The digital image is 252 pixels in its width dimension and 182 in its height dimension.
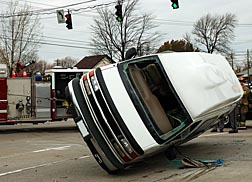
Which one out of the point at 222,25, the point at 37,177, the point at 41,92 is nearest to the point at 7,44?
the point at 41,92

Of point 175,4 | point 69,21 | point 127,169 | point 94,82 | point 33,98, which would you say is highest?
point 175,4

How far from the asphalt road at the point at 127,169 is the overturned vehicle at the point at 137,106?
0.61m

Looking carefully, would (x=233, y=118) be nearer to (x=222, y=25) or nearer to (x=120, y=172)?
(x=120, y=172)

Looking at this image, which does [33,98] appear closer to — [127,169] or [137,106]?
[127,169]

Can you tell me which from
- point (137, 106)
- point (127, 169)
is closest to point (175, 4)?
point (127, 169)

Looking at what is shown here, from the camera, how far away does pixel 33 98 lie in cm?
2027

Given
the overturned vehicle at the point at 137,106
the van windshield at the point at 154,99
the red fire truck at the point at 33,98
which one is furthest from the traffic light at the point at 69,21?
the overturned vehicle at the point at 137,106

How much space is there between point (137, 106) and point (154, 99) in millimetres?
1022

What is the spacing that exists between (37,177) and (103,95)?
2.26 metres

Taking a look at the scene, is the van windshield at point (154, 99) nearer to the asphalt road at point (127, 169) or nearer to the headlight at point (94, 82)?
the headlight at point (94, 82)

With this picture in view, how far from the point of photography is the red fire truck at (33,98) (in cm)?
1984

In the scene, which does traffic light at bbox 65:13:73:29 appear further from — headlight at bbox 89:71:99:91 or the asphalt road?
headlight at bbox 89:71:99:91

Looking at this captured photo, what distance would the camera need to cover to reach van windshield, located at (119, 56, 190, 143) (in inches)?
323

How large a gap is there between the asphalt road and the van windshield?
2.86 feet
